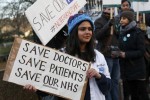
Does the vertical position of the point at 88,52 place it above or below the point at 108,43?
above

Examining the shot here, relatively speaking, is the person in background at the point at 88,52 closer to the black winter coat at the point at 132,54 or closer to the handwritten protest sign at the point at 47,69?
the handwritten protest sign at the point at 47,69

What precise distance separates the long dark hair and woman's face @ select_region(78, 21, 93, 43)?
0.03m

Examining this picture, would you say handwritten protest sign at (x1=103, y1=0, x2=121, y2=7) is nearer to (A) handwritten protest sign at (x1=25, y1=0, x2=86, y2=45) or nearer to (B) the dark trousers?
(B) the dark trousers

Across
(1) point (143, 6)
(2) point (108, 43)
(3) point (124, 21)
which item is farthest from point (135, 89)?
(1) point (143, 6)

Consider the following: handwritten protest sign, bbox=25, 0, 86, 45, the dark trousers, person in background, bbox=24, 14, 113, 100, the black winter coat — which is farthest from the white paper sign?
person in background, bbox=24, 14, 113, 100

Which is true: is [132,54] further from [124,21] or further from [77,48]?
[77,48]

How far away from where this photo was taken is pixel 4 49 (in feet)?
32.6

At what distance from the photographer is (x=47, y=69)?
11.3 feet

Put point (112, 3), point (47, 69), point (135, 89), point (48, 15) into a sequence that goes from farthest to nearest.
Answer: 1. point (112, 3)
2. point (135, 89)
3. point (48, 15)
4. point (47, 69)

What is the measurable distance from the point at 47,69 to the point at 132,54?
3.05 metres

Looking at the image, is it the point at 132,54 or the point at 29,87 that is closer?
the point at 29,87

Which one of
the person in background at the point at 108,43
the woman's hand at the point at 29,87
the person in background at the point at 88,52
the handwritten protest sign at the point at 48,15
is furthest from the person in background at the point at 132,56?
the woman's hand at the point at 29,87

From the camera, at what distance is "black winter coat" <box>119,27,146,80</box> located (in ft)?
20.7

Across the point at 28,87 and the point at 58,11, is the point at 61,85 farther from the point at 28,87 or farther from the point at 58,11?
the point at 58,11
